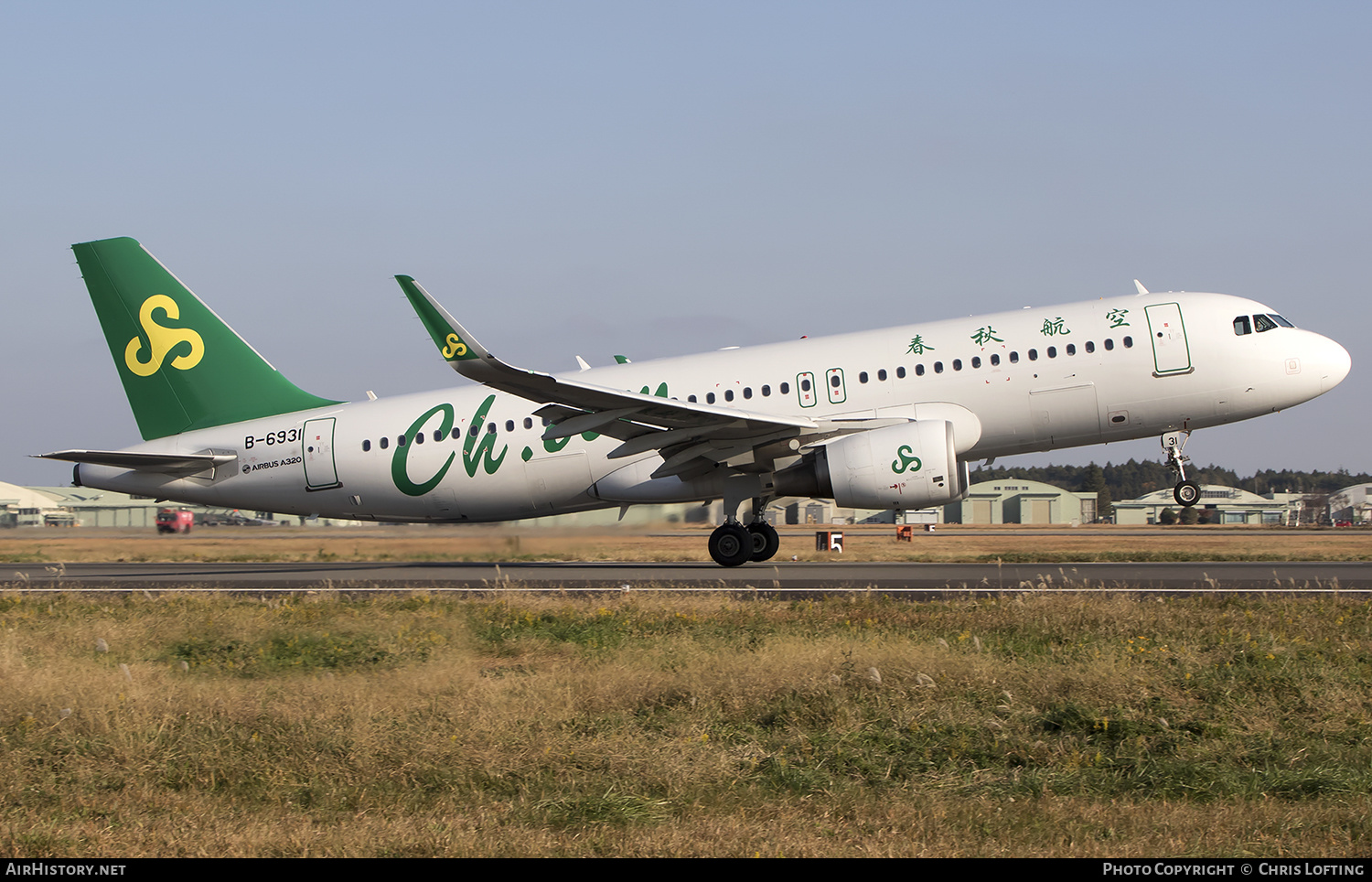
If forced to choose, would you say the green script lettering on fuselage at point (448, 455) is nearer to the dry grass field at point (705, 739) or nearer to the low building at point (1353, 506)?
the dry grass field at point (705, 739)

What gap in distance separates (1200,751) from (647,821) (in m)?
3.90

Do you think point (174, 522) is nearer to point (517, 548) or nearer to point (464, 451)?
point (517, 548)

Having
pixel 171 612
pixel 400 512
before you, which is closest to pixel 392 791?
pixel 171 612

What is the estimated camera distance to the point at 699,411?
19.9 metres

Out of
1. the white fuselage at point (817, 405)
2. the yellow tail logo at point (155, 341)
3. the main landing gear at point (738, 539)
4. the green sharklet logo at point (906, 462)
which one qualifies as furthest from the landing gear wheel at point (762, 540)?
the yellow tail logo at point (155, 341)

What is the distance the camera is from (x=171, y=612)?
14.8 metres

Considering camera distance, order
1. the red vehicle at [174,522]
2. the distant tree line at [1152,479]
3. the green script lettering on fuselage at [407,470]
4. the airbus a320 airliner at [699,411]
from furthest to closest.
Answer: the distant tree line at [1152,479], the red vehicle at [174,522], the green script lettering on fuselage at [407,470], the airbus a320 airliner at [699,411]

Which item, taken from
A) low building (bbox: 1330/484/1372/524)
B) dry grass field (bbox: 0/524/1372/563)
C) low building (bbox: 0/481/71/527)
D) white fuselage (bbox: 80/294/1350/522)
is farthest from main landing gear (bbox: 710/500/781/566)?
low building (bbox: 1330/484/1372/524)

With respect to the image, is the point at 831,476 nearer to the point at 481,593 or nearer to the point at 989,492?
the point at 481,593

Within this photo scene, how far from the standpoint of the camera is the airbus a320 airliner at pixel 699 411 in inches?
807

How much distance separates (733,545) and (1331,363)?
39.8 ft

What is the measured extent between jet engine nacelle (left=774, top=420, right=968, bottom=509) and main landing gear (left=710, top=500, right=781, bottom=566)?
98.3 inches

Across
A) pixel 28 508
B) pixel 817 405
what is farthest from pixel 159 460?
pixel 28 508

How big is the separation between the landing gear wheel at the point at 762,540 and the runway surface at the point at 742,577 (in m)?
0.36
